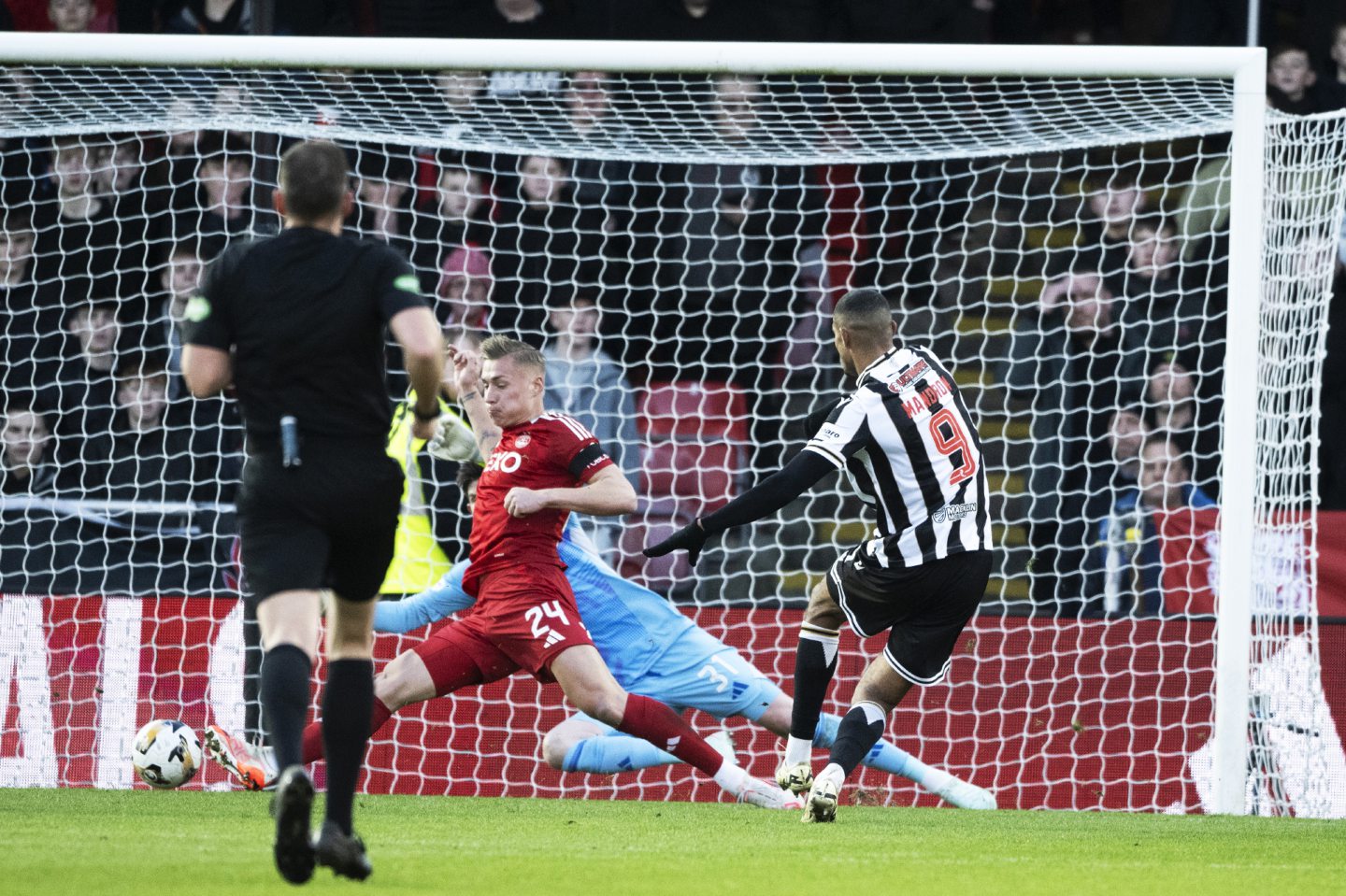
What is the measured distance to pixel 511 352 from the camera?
6.62 meters

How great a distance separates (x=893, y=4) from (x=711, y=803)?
5464 mm

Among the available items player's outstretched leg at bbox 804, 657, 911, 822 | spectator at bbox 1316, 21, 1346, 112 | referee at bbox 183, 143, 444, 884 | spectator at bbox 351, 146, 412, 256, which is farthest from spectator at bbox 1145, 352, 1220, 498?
referee at bbox 183, 143, 444, 884

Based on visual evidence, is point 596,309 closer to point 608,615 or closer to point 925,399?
point 608,615

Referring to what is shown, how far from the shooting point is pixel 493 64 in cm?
731

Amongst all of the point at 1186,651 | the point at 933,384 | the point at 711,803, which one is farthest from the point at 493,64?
the point at 1186,651

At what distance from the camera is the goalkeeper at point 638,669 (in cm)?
704

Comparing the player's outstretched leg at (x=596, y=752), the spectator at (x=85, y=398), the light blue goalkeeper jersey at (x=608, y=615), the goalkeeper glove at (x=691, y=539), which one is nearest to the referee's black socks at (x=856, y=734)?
the goalkeeper glove at (x=691, y=539)

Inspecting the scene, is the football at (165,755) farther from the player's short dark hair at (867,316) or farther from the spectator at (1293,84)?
the spectator at (1293,84)

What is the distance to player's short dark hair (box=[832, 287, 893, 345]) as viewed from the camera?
629cm

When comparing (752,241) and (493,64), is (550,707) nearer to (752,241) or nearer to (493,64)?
(493,64)

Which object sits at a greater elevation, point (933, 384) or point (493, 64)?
point (493, 64)

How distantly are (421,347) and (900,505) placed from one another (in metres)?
2.54

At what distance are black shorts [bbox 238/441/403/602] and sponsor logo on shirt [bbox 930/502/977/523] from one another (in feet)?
8.31

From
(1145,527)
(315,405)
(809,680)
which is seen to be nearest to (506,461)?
(809,680)
